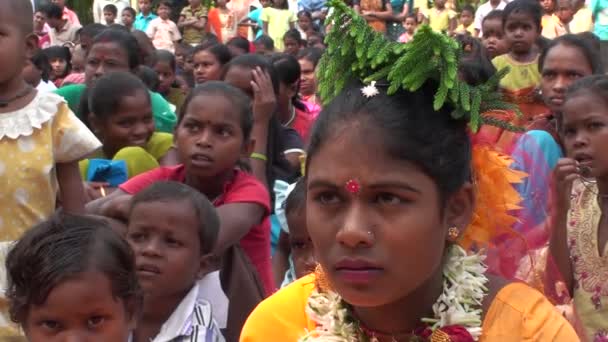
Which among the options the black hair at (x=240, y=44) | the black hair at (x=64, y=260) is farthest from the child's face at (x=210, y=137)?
Answer: the black hair at (x=240, y=44)

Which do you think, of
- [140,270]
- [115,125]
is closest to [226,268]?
[140,270]

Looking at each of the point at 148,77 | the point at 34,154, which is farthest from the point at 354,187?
the point at 148,77

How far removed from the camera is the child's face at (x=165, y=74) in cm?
1000

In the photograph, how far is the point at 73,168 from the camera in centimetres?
424

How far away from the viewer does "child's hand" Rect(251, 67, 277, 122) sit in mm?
6344

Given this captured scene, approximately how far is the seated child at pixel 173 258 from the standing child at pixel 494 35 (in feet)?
17.7

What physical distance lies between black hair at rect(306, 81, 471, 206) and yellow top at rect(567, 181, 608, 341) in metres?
2.06

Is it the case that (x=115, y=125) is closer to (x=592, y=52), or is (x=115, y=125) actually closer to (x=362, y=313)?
(x=592, y=52)

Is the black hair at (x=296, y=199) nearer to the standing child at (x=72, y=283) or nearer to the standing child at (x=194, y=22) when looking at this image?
the standing child at (x=72, y=283)

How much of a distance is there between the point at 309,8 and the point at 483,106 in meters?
17.2

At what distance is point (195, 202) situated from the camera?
4.05m

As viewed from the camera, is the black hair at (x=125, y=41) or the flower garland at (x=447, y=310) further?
the black hair at (x=125, y=41)

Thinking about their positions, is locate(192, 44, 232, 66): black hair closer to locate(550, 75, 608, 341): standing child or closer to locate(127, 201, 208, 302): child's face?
locate(550, 75, 608, 341): standing child

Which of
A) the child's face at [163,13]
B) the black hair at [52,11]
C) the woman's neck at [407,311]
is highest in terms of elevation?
the woman's neck at [407,311]
